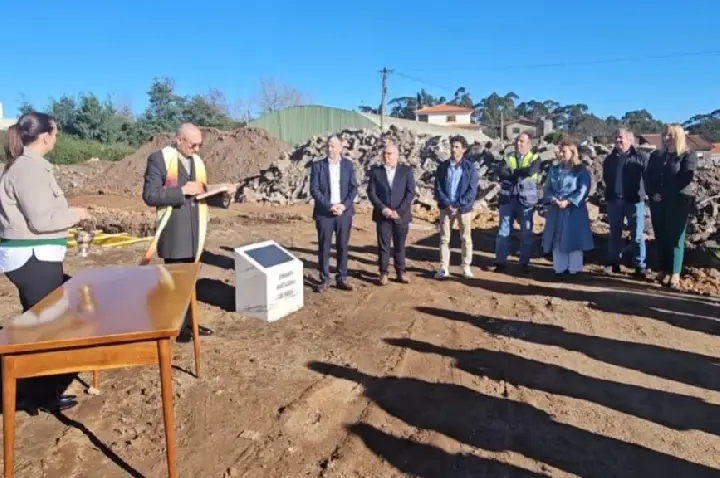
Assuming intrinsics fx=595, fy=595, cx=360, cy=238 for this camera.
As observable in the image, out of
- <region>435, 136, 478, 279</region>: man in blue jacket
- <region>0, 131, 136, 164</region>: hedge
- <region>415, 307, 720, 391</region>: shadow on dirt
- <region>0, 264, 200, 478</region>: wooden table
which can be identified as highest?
<region>0, 131, 136, 164</region>: hedge

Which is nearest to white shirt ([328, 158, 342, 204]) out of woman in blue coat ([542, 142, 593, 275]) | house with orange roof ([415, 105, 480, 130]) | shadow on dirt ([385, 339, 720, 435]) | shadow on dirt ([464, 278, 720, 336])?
shadow on dirt ([464, 278, 720, 336])

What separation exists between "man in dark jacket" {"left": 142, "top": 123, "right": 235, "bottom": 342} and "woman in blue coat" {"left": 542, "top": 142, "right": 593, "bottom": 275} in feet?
14.8

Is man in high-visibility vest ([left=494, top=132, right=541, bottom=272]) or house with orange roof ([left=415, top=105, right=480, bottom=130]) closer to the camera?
man in high-visibility vest ([left=494, top=132, right=541, bottom=272])

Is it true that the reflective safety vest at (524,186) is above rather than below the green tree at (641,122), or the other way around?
below

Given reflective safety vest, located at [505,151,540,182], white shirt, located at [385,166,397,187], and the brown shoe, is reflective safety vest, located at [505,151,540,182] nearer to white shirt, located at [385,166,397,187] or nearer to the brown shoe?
white shirt, located at [385,166,397,187]

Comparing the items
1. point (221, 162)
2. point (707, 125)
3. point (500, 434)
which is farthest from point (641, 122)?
point (500, 434)

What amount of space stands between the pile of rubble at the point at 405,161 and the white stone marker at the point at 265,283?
353 inches

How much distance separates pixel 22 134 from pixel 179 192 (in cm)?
140

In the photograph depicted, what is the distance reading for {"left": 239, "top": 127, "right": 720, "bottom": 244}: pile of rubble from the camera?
15453 mm

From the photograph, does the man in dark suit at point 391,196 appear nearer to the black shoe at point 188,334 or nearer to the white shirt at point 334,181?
the white shirt at point 334,181

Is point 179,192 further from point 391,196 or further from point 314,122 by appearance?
point 314,122

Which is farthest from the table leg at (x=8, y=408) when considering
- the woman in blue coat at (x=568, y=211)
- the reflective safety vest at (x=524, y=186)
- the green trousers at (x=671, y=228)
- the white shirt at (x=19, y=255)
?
the green trousers at (x=671, y=228)

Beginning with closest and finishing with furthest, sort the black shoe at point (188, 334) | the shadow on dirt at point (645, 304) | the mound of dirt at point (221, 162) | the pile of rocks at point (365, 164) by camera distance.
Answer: the black shoe at point (188, 334), the shadow on dirt at point (645, 304), the pile of rocks at point (365, 164), the mound of dirt at point (221, 162)

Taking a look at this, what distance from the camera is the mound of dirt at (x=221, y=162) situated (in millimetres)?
24766
